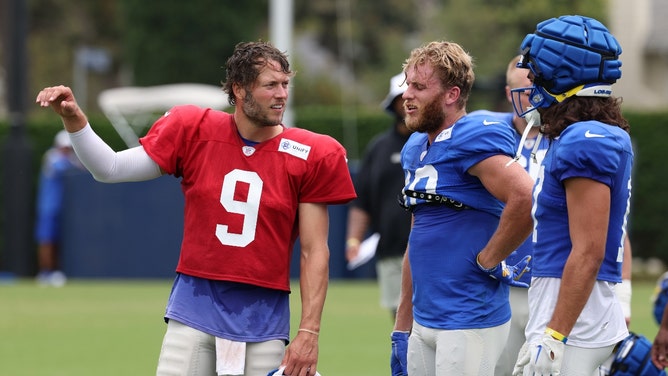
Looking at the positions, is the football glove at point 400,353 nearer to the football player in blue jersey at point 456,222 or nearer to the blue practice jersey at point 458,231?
the football player in blue jersey at point 456,222

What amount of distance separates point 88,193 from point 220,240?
14.0m

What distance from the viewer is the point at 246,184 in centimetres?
562

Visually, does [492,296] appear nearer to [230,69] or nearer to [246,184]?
[246,184]

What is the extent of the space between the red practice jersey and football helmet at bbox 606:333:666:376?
77.9 inches

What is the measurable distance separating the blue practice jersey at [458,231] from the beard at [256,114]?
2.21 ft

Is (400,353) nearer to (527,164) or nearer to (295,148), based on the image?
(295,148)

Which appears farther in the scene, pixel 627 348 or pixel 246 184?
pixel 627 348

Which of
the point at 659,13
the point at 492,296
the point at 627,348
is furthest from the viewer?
the point at 659,13

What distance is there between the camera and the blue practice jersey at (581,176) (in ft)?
15.1

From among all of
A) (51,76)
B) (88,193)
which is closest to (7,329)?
(88,193)

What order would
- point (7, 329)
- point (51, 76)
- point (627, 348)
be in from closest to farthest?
1. point (627, 348)
2. point (7, 329)
3. point (51, 76)

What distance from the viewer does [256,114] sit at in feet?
18.4

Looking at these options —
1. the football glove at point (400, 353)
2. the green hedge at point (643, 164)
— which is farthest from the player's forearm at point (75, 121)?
the green hedge at point (643, 164)

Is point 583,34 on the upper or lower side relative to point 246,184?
upper
